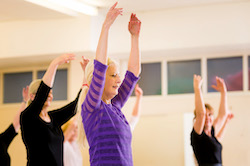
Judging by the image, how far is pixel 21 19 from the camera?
5.21 meters

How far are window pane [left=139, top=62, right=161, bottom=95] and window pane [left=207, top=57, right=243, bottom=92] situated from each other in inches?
23.2

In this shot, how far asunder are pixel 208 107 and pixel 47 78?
5.99 ft

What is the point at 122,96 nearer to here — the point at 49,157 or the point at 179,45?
the point at 49,157

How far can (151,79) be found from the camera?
5281 millimetres

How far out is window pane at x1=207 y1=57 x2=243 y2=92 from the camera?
4.96 metres

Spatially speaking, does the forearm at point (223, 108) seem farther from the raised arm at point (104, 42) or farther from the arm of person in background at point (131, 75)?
the raised arm at point (104, 42)

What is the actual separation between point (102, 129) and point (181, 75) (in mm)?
3221

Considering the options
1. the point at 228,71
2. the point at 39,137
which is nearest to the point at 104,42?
the point at 39,137

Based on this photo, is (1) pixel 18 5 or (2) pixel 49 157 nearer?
(2) pixel 49 157

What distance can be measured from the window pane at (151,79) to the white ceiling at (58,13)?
0.70 metres

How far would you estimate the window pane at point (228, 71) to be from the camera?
16.3 feet

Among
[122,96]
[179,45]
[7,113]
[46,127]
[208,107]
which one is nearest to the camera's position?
[122,96]

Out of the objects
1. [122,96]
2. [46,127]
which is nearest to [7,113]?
[46,127]

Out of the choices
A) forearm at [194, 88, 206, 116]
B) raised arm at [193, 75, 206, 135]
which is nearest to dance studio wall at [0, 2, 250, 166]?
raised arm at [193, 75, 206, 135]
